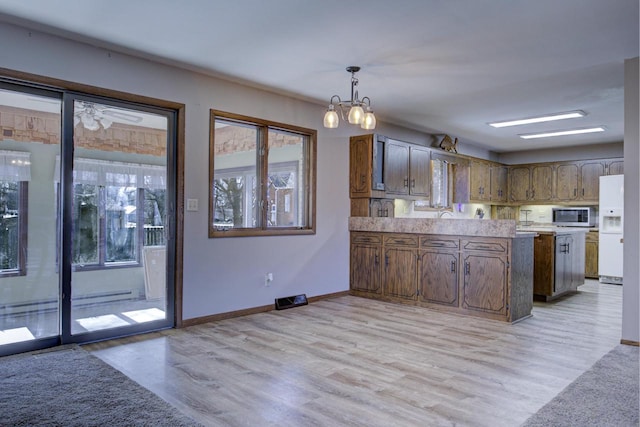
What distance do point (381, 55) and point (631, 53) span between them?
211 centimetres

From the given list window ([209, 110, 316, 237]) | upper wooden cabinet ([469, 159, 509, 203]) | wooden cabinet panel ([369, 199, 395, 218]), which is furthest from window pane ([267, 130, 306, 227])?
upper wooden cabinet ([469, 159, 509, 203])

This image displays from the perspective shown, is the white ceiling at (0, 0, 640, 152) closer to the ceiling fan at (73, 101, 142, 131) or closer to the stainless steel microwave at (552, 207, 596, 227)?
the ceiling fan at (73, 101, 142, 131)

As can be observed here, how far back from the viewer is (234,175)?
195 inches

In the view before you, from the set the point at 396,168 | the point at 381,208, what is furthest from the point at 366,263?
the point at 396,168

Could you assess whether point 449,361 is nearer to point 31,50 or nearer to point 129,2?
point 129,2

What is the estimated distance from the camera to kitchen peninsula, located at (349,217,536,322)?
15.6 feet

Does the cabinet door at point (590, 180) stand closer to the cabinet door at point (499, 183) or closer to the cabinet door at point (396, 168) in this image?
the cabinet door at point (499, 183)

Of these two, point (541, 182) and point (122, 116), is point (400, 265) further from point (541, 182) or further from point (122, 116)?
point (541, 182)

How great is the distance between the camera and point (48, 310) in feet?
12.0

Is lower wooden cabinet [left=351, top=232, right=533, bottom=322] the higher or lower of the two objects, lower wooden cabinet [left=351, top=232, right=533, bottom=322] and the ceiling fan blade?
the lower

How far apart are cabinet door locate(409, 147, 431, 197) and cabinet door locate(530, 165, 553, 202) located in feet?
10.7

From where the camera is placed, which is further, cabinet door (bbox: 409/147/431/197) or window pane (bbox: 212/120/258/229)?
cabinet door (bbox: 409/147/431/197)

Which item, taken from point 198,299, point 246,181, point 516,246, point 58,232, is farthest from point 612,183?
point 58,232

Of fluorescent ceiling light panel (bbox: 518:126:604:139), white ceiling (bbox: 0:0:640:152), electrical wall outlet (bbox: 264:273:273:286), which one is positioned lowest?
electrical wall outlet (bbox: 264:273:273:286)
